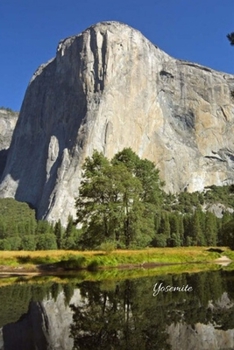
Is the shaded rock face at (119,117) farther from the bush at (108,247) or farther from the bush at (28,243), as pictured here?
the bush at (108,247)

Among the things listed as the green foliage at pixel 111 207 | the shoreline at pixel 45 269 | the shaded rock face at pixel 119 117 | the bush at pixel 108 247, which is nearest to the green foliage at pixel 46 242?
the shaded rock face at pixel 119 117

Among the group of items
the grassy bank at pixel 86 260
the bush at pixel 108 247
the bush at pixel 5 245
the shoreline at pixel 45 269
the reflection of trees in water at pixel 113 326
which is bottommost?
the reflection of trees in water at pixel 113 326

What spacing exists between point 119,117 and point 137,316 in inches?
5713

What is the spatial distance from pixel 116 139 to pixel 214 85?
172ft

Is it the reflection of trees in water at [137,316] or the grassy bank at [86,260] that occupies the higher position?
the grassy bank at [86,260]

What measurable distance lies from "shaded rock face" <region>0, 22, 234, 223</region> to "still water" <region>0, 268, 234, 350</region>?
12225 cm

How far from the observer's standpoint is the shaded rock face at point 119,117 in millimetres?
150625

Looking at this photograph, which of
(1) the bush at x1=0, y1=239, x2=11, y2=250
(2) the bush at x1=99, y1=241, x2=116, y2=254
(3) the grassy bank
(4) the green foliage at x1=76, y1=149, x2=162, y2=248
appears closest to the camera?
(3) the grassy bank

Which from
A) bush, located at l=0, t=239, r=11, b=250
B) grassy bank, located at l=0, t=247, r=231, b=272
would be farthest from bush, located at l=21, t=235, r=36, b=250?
grassy bank, located at l=0, t=247, r=231, b=272

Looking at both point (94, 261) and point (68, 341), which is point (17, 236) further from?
point (68, 341)

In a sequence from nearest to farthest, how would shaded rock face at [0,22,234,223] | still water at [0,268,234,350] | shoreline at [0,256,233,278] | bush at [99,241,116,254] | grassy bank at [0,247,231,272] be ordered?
1. still water at [0,268,234,350]
2. shoreline at [0,256,233,278]
3. grassy bank at [0,247,231,272]
4. bush at [99,241,116,254]
5. shaded rock face at [0,22,234,223]

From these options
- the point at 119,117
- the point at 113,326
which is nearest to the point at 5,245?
the point at 119,117

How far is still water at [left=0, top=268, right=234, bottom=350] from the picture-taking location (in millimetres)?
9875

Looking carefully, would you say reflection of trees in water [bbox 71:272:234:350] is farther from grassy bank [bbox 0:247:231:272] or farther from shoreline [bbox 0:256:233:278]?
grassy bank [bbox 0:247:231:272]
